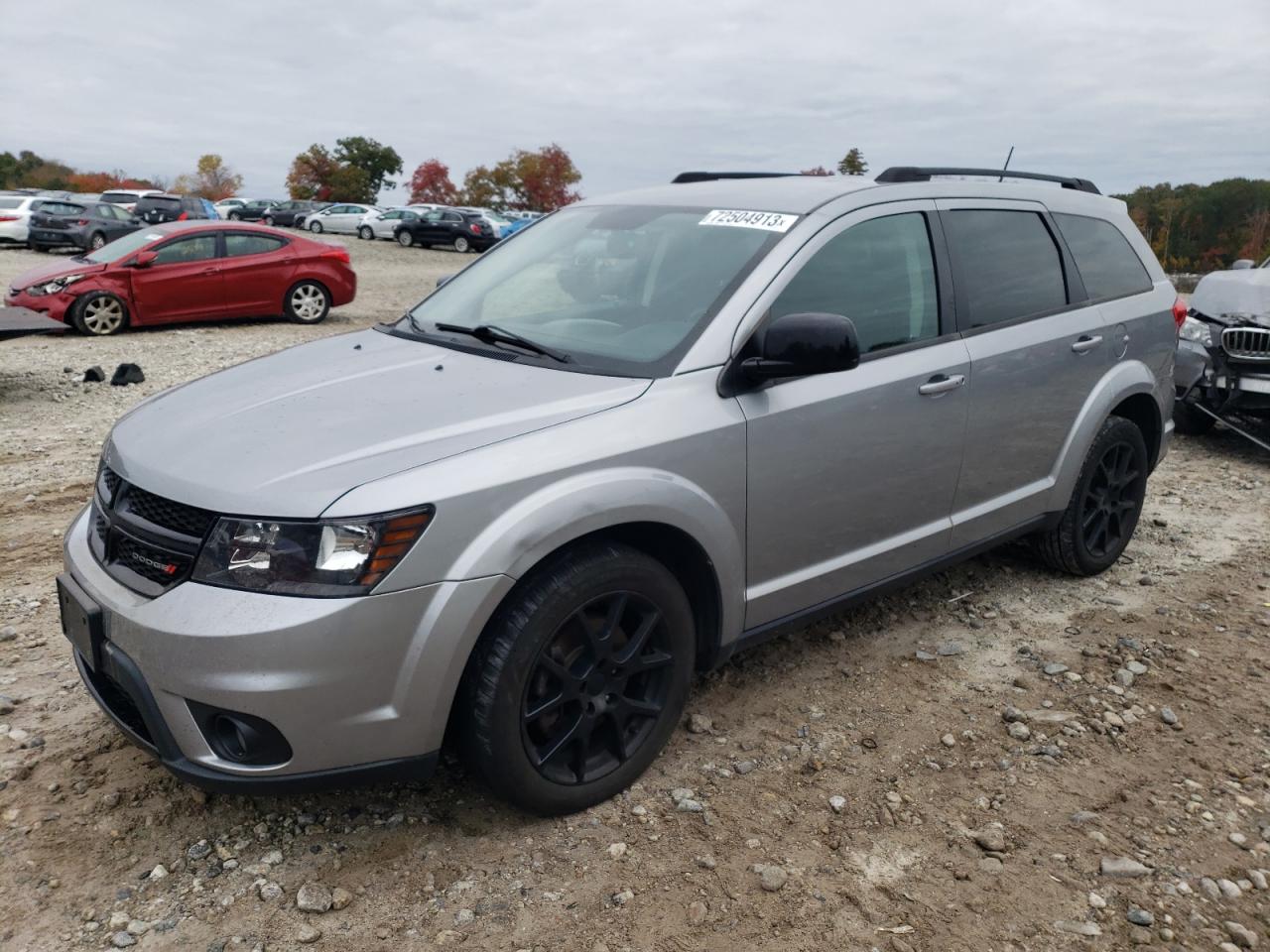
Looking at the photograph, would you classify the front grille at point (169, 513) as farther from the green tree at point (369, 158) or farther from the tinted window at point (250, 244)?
the green tree at point (369, 158)

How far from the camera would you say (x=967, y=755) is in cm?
353

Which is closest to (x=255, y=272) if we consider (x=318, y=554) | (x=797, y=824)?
(x=318, y=554)

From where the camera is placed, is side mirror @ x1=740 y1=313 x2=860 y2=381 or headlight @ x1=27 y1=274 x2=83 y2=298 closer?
side mirror @ x1=740 y1=313 x2=860 y2=381

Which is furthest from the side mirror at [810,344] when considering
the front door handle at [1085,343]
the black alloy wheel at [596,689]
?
the front door handle at [1085,343]

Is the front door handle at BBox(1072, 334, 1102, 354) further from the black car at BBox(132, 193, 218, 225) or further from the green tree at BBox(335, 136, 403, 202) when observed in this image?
the green tree at BBox(335, 136, 403, 202)

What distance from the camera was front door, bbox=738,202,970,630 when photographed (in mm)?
3379

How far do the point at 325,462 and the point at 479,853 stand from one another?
1182 mm

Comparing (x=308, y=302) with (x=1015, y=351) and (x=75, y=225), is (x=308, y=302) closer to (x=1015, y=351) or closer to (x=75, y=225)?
(x=1015, y=351)

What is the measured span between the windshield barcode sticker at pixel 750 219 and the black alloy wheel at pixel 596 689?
138cm

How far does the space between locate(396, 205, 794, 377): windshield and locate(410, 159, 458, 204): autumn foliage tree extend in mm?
74061

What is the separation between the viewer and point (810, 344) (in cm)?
307

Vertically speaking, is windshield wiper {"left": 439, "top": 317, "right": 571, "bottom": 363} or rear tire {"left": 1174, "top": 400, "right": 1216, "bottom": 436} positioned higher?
windshield wiper {"left": 439, "top": 317, "right": 571, "bottom": 363}

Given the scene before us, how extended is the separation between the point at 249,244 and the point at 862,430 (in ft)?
40.2

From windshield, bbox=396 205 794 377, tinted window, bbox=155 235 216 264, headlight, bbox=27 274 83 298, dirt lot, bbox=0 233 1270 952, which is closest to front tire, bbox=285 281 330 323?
tinted window, bbox=155 235 216 264
